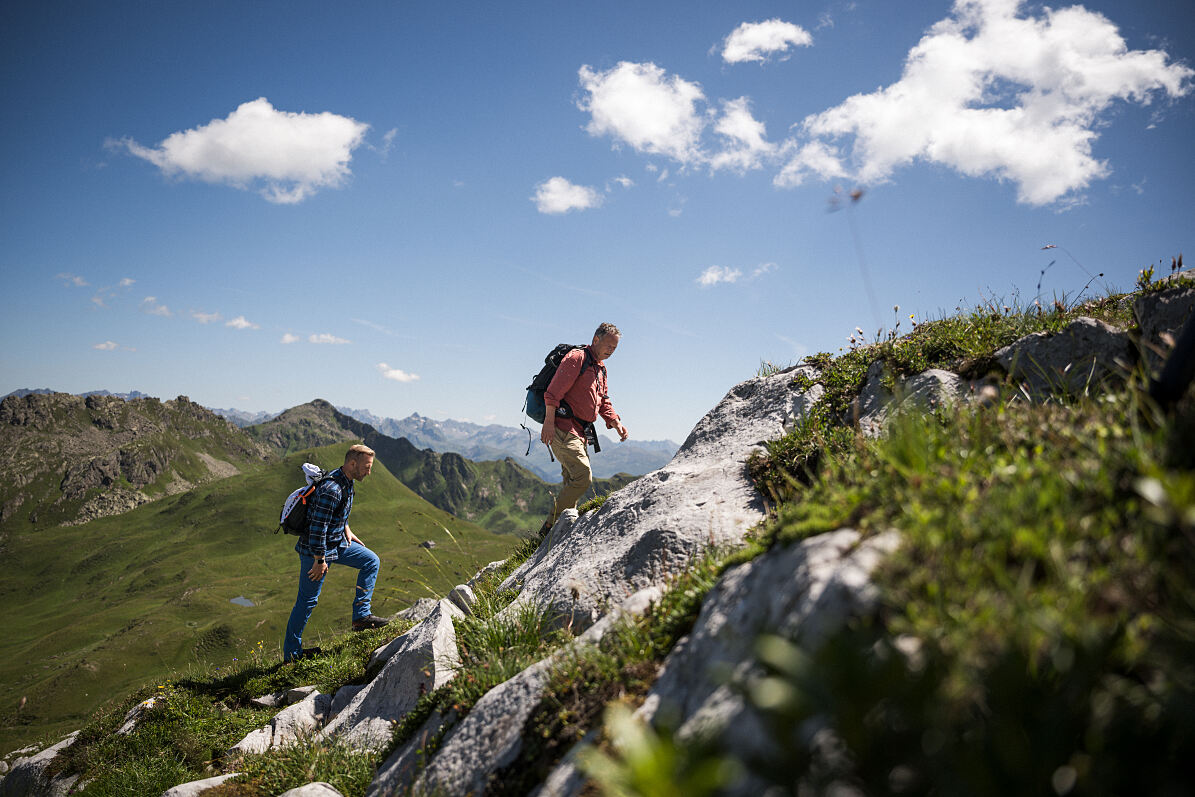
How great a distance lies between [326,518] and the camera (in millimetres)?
10844

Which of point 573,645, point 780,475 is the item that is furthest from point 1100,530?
point 780,475

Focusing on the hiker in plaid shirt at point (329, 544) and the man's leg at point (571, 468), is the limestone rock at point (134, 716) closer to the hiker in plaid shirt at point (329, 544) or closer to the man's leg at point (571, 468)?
the hiker in plaid shirt at point (329, 544)

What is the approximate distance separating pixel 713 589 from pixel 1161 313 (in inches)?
266

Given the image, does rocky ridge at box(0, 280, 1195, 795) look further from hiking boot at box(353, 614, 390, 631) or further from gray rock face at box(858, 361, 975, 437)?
hiking boot at box(353, 614, 390, 631)

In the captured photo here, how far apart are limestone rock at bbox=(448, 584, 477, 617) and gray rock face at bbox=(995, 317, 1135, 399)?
26.3 feet

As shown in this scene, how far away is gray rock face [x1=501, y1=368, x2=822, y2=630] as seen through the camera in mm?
6648

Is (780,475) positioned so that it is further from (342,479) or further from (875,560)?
(342,479)

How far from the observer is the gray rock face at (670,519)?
262 inches

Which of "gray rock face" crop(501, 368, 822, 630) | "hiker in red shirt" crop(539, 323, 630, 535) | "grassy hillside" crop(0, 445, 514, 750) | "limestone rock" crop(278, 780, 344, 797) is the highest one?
"hiker in red shirt" crop(539, 323, 630, 535)

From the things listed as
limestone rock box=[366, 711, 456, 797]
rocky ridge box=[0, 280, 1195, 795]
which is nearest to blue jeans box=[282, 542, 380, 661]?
rocky ridge box=[0, 280, 1195, 795]

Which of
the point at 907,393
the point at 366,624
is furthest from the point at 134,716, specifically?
the point at 907,393

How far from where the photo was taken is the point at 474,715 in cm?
500

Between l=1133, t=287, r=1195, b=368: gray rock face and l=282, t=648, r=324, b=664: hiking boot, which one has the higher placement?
l=1133, t=287, r=1195, b=368: gray rock face

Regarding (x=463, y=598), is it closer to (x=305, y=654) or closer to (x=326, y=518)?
(x=326, y=518)
